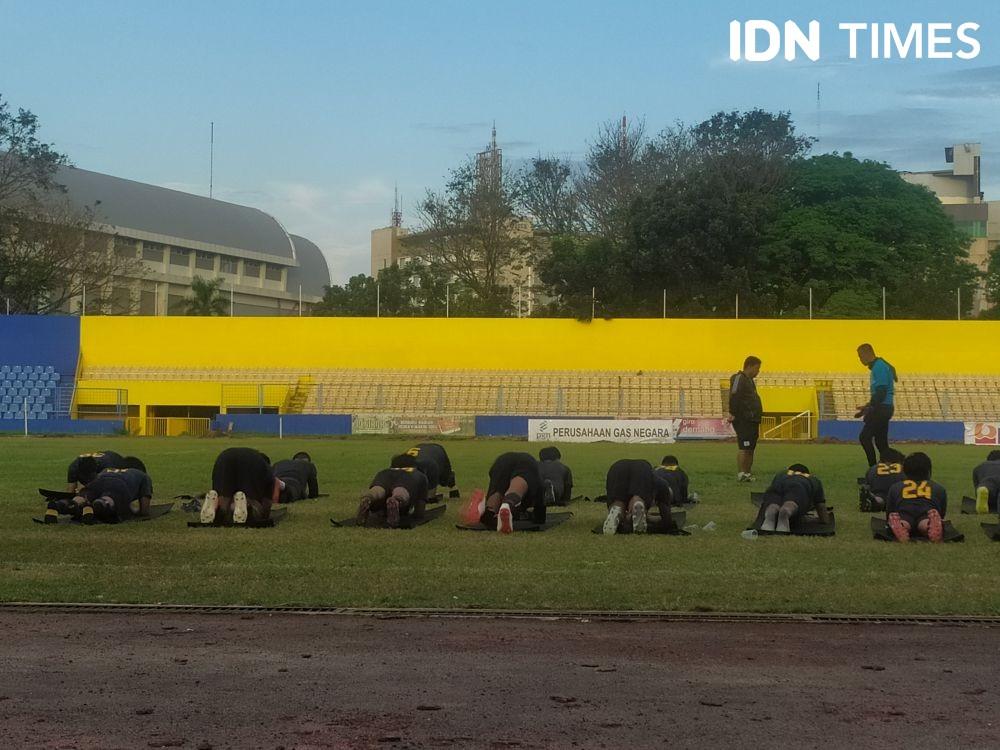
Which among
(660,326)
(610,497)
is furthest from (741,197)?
(610,497)

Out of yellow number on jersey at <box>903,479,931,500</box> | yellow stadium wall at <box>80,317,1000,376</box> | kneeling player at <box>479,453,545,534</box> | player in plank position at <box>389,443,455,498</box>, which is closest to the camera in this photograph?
yellow number on jersey at <box>903,479,931,500</box>

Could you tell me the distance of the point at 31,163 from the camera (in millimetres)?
61906

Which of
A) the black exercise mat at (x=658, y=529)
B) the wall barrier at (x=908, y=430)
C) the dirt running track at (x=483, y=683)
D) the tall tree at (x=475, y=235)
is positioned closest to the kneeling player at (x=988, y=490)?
the black exercise mat at (x=658, y=529)

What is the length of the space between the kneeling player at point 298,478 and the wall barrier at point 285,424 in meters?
26.7

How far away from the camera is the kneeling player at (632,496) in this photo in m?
12.7

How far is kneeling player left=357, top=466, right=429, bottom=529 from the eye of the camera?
1323 centimetres

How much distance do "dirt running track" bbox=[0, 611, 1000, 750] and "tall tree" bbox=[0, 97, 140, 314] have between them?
58.1m

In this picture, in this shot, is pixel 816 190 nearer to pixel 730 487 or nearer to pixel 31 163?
pixel 31 163

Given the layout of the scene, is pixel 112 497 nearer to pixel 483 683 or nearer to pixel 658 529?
pixel 658 529

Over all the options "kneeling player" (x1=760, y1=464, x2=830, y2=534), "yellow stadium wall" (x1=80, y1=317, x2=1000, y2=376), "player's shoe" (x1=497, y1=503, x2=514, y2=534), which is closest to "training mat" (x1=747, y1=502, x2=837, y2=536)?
"kneeling player" (x1=760, y1=464, x2=830, y2=534)

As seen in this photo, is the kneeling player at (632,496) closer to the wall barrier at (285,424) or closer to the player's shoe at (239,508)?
the player's shoe at (239,508)

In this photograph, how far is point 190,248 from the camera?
93.1 m

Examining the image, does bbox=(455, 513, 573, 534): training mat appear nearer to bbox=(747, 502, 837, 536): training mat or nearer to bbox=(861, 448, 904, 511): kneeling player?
bbox=(747, 502, 837, 536): training mat

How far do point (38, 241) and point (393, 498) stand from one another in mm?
57058
